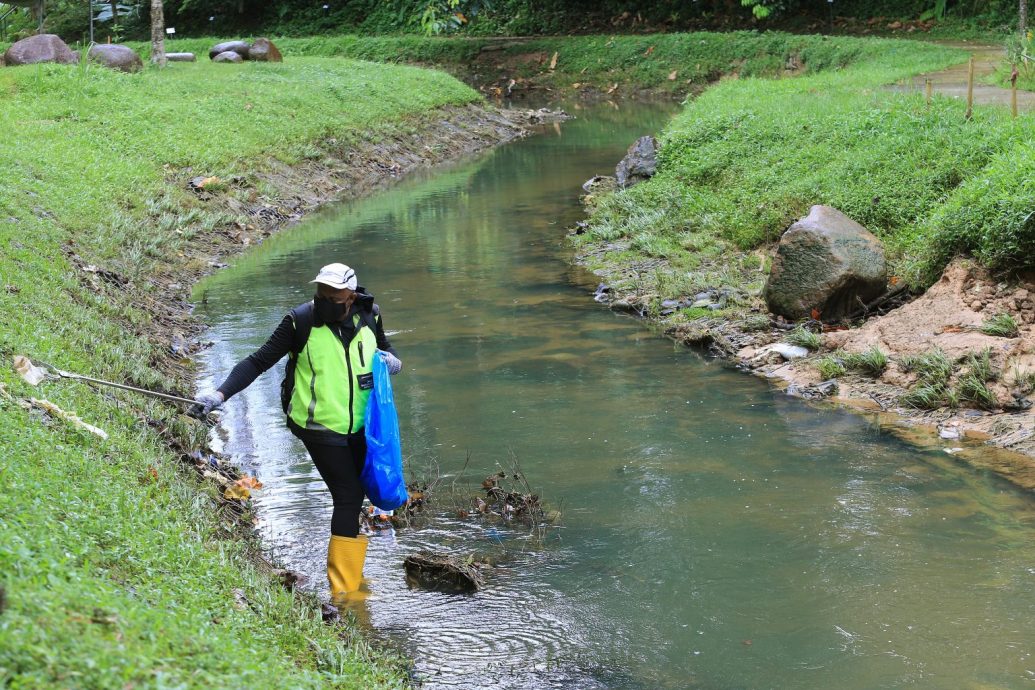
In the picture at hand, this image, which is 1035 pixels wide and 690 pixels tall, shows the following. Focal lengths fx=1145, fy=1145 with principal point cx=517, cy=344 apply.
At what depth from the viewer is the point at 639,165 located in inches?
826

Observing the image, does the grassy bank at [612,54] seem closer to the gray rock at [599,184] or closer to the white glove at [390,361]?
the gray rock at [599,184]

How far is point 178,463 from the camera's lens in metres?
8.15

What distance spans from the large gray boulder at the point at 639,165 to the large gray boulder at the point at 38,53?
42.4ft

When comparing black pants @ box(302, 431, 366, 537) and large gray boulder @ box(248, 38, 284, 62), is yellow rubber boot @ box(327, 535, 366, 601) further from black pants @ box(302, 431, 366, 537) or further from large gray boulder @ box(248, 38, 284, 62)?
large gray boulder @ box(248, 38, 284, 62)

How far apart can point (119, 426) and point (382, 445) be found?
231cm

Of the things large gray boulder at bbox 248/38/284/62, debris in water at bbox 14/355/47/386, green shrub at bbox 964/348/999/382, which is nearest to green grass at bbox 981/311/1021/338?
green shrub at bbox 964/348/999/382

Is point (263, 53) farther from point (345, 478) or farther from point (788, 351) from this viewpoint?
point (345, 478)

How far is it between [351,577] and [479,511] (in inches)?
61.6

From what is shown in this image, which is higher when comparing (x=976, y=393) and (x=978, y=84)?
(x=978, y=84)

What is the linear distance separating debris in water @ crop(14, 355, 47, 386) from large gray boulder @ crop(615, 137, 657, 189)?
14309 millimetres

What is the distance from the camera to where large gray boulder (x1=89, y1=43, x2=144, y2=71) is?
26.0 m

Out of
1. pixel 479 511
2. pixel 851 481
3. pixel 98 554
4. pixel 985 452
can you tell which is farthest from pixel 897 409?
pixel 98 554

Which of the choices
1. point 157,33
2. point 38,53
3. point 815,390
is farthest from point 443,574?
point 157,33

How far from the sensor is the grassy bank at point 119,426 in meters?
4.28
